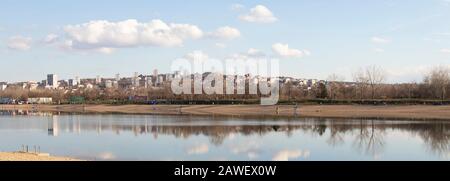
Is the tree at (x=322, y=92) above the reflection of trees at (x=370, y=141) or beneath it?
above

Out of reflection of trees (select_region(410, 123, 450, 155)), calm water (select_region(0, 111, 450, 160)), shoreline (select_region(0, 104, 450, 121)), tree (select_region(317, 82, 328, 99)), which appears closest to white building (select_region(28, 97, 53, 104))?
shoreline (select_region(0, 104, 450, 121))

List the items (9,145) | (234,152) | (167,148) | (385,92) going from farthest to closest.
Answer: (385,92) → (9,145) → (167,148) → (234,152)

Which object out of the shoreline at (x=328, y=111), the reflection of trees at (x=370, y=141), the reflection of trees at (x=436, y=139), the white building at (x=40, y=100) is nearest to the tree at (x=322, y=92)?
the shoreline at (x=328, y=111)

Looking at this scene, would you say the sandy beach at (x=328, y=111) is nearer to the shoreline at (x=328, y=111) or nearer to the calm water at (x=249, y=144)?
the shoreline at (x=328, y=111)

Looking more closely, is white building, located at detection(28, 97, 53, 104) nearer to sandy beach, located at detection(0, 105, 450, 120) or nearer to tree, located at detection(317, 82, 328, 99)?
sandy beach, located at detection(0, 105, 450, 120)

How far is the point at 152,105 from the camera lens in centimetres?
7588

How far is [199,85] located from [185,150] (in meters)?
69.4

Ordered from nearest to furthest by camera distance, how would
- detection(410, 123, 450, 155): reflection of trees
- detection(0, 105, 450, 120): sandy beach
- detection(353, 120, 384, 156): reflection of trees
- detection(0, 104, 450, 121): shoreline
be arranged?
detection(410, 123, 450, 155): reflection of trees → detection(353, 120, 384, 156): reflection of trees → detection(0, 104, 450, 121): shoreline → detection(0, 105, 450, 120): sandy beach

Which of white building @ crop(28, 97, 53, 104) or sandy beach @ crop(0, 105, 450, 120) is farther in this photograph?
white building @ crop(28, 97, 53, 104)

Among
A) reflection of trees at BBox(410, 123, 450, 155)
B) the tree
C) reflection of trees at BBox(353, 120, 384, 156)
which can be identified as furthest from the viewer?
the tree

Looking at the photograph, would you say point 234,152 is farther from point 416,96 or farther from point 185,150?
point 416,96

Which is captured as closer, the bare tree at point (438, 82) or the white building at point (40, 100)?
the bare tree at point (438, 82)

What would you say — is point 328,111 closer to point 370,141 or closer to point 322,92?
point 322,92
